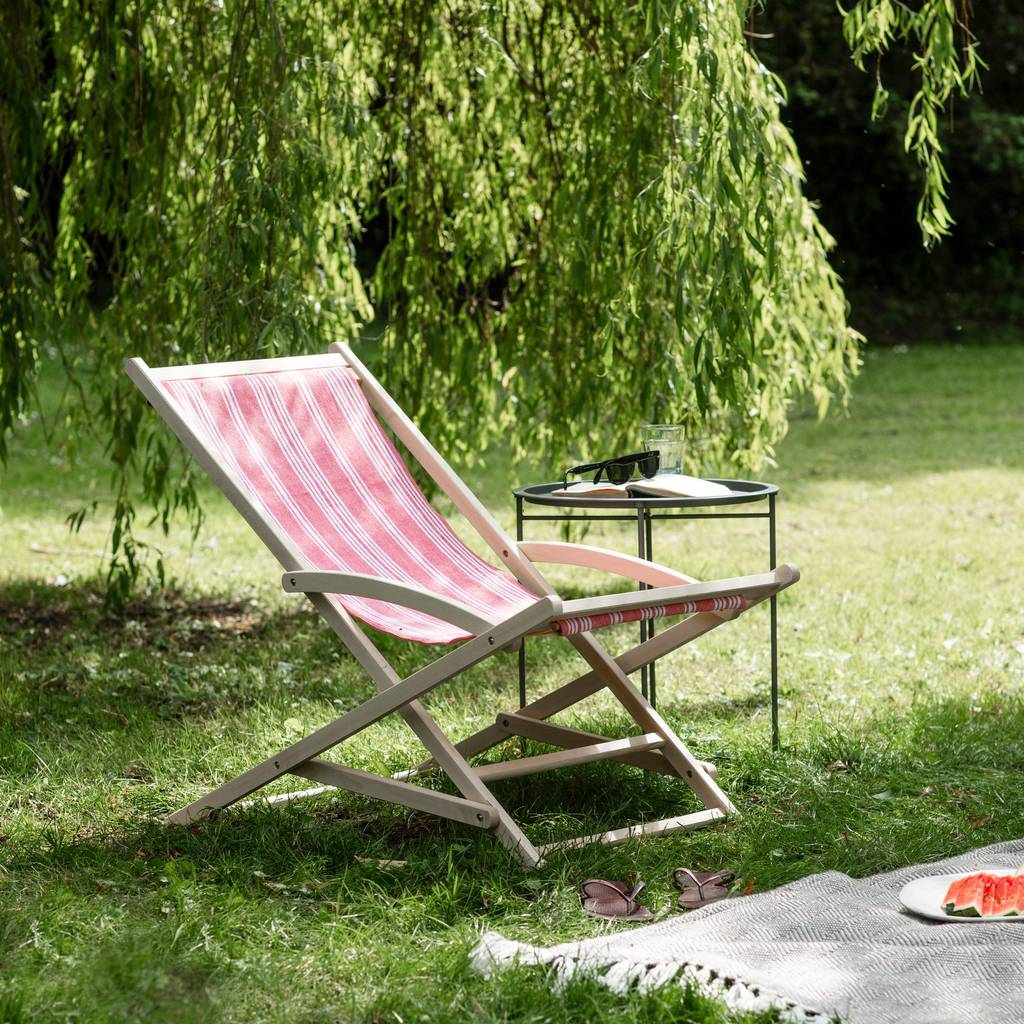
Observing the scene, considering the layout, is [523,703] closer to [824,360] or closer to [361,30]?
[824,360]

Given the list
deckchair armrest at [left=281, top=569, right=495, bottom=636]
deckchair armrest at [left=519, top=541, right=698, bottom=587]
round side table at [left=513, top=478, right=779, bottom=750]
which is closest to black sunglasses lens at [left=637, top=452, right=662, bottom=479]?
round side table at [left=513, top=478, right=779, bottom=750]

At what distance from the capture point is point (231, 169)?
465 centimetres

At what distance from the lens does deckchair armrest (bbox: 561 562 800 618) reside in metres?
3.17

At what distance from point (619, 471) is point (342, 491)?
0.73m

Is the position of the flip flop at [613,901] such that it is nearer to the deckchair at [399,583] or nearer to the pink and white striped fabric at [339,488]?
the deckchair at [399,583]

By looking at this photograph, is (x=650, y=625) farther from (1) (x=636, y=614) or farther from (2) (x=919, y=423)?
(2) (x=919, y=423)

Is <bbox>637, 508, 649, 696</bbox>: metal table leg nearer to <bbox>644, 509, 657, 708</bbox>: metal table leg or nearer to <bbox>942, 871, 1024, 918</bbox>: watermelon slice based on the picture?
<bbox>644, 509, 657, 708</bbox>: metal table leg

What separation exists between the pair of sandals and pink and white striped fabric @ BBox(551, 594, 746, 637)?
516mm

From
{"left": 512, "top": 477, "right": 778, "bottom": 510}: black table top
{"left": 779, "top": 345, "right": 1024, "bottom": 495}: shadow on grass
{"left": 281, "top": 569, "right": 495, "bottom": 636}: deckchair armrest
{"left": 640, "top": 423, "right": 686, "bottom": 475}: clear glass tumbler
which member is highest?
{"left": 640, "top": 423, "right": 686, "bottom": 475}: clear glass tumbler

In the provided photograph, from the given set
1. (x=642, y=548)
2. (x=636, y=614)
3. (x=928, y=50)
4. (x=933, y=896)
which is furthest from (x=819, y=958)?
(x=928, y=50)

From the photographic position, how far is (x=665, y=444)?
410 cm

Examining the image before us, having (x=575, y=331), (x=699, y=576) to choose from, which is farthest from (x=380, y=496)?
(x=699, y=576)

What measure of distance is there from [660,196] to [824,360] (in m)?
1.46

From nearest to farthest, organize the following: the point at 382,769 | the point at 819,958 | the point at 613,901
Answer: the point at 819,958 → the point at 613,901 → the point at 382,769
